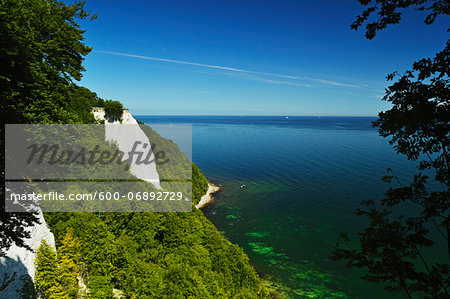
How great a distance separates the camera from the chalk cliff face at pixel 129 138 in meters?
41.4

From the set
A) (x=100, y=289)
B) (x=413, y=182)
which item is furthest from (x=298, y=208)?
(x=413, y=182)

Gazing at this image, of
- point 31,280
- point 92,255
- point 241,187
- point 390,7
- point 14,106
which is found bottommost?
point 241,187

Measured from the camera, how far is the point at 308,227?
4762 centimetres

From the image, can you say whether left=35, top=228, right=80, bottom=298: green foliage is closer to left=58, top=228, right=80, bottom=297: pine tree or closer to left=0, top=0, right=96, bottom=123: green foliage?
left=58, top=228, right=80, bottom=297: pine tree

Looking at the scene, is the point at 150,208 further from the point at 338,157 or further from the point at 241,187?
the point at 338,157

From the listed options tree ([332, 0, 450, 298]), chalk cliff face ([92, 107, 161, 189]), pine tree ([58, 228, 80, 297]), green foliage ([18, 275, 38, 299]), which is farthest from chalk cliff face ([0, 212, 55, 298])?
chalk cliff face ([92, 107, 161, 189])

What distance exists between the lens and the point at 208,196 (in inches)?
2530

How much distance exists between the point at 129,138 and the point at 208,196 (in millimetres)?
28846

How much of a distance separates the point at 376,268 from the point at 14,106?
15.3 m

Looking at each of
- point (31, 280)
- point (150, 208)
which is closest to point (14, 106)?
point (31, 280)

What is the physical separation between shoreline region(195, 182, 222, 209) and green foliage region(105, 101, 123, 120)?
29234mm

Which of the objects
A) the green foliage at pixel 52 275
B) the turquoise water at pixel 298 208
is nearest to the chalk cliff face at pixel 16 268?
the green foliage at pixel 52 275

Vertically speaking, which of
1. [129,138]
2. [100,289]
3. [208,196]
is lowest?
[208,196]

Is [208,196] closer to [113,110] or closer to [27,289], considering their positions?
[113,110]
